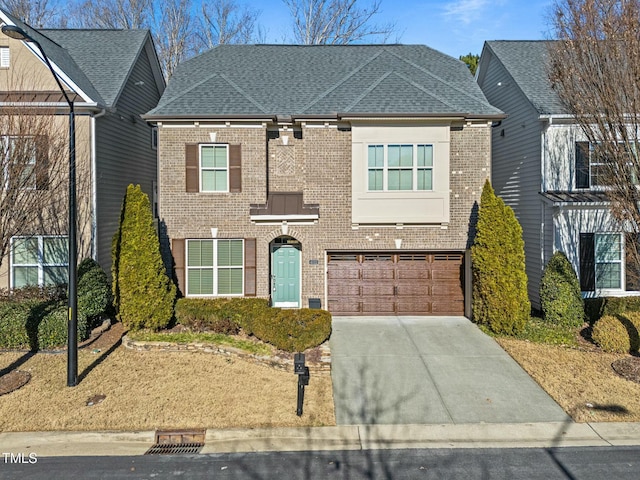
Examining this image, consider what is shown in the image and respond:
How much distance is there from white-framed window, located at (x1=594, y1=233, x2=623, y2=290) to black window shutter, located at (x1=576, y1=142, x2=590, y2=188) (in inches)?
67.2

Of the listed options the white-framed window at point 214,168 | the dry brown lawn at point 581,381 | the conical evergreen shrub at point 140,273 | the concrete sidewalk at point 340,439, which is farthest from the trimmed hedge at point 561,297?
the conical evergreen shrub at point 140,273

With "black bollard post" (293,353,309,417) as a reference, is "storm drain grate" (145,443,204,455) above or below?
below

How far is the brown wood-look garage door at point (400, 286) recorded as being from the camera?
1440 centimetres

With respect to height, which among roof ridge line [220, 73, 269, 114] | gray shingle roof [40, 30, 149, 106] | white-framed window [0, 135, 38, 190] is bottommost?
white-framed window [0, 135, 38, 190]

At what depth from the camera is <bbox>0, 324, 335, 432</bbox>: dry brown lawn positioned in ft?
25.6

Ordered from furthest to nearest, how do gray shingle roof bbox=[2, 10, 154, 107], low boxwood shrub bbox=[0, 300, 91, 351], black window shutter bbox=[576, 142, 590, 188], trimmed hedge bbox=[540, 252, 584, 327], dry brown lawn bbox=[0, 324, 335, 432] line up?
gray shingle roof bbox=[2, 10, 154, 107], black window shutter bbox=[576, 142, 590, 188], trimmed hedge bbox=[540, 252, 584, 327], low boxwood shrub bbox=[0, 300, 91, 351], dry brown lawn bbox=[0, 324, 335, 432]

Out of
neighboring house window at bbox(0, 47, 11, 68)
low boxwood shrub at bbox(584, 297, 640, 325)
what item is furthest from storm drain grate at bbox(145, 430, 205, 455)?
neighboring house window at bbox(0, 47, 11, 68)

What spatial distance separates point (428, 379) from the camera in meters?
9.65

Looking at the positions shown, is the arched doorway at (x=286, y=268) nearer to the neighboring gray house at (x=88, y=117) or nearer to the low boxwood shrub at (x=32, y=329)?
the neighboring gray house at (x=88, y=117)

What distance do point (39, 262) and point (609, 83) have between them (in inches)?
612

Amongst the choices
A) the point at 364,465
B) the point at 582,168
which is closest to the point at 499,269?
the point at 582,168

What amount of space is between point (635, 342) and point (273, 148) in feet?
36.3

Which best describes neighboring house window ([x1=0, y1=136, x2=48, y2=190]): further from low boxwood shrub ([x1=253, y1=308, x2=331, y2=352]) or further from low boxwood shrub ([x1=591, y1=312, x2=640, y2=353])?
low boxwood shrub ([x1=591, y1=312, x2=640, y2=353])

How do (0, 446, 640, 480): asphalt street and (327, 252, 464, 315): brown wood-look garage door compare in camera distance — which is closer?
(0, 446, 640, 480): asphalt street
